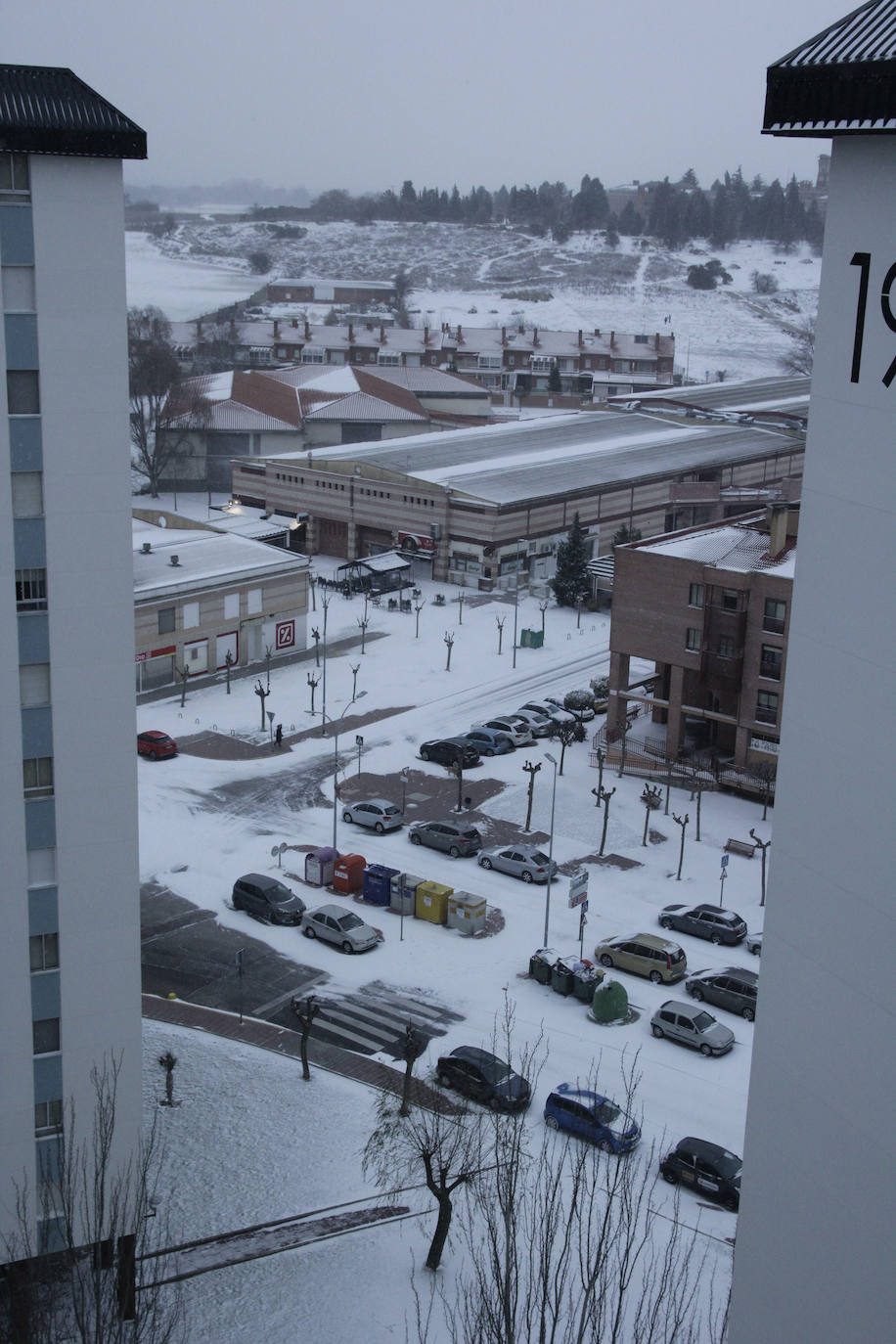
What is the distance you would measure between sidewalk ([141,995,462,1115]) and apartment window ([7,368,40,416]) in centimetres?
1090

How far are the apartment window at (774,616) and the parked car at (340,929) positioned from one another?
12.3 metres

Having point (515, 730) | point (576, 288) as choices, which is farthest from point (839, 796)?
point (576, 288)

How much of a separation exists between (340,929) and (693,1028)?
20.8 feet

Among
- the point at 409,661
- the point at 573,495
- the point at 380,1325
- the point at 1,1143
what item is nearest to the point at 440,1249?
the point at 380,1325

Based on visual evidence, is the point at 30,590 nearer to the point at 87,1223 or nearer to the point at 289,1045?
the point at 87,1223

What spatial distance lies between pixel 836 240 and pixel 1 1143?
1125 cm

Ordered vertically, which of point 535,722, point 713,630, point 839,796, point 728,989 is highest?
point 839,796

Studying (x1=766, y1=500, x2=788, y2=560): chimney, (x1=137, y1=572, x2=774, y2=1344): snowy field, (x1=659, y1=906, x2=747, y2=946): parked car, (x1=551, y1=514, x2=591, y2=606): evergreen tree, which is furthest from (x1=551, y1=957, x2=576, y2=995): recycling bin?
(x1=551, y1=514, x2=591, y2=606): evergreen tree

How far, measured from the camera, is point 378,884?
26312 millimetres

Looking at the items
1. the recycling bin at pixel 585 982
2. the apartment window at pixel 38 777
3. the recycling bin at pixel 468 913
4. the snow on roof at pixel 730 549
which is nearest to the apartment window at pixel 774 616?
the snow on roof at pixel 730 549

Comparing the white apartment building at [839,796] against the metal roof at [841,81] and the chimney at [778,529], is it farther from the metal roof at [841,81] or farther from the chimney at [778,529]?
the chimney at [778,529]

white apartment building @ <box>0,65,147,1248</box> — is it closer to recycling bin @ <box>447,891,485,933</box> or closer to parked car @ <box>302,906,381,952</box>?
parked car @ <box>302,906,381,952</box>

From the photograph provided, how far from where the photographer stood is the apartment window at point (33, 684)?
543 inches

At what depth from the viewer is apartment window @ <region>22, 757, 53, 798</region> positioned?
45.7 ft
